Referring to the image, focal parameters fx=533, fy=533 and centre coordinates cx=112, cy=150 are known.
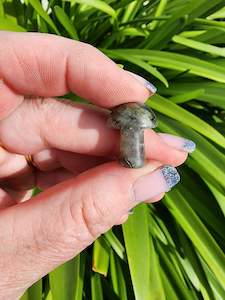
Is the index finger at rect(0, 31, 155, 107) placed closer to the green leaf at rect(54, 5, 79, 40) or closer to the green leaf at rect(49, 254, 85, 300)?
the green leaf at rect(49, 254, 85, 300)

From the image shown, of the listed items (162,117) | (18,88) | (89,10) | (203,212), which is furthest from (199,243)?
(89,10)

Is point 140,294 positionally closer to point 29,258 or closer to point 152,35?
point 29,258

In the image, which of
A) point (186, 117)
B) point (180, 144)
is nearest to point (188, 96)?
point (186, 117)

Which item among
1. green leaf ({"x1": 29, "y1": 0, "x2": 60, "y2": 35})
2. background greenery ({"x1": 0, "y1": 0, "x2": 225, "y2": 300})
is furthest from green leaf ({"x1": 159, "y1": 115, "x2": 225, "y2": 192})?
green leaf ({"x1": 29, "y1": 0, "x2": 60, "y2": 35})

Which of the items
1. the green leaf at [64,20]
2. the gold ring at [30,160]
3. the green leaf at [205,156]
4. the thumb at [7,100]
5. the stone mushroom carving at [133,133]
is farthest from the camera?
the green leaf at [64,20]

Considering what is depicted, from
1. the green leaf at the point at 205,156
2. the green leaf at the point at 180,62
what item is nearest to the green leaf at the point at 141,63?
the green leaf at the point at 180,62

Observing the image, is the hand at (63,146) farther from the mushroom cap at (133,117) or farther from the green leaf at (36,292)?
the green leaf at (36,292)
